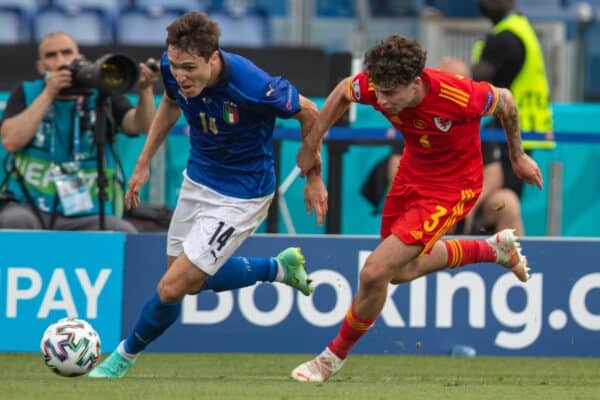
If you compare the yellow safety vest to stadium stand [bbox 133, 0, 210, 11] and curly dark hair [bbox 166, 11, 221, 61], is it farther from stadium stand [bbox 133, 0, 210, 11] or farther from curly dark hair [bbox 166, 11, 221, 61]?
curly dark hair [bbox 166, 11, 221, 61]

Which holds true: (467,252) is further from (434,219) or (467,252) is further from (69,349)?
(69,349)

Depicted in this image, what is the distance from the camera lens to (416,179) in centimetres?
800

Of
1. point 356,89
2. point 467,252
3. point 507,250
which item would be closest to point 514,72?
point 507,250

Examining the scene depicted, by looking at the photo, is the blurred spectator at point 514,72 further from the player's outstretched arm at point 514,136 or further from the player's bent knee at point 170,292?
the player's bent knee at point 170,292

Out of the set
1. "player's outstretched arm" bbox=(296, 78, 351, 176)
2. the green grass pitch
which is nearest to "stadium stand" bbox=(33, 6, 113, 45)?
the green grass pitch

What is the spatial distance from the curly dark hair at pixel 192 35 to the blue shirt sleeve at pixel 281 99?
371mm

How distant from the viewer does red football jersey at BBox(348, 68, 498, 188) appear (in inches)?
301

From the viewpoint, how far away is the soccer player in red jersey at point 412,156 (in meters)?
7.42

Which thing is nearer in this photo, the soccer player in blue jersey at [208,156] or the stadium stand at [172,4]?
the soccer player in blue jersey at [208,156]

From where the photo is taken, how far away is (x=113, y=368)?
7777 mm

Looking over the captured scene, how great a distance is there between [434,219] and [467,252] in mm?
660

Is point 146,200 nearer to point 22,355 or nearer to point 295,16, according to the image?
point 22,355

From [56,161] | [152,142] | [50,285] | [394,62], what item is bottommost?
[50,285]

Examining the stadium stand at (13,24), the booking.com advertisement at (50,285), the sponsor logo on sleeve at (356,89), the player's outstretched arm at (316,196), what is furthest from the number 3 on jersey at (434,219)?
the stadium stand at (13,24)
